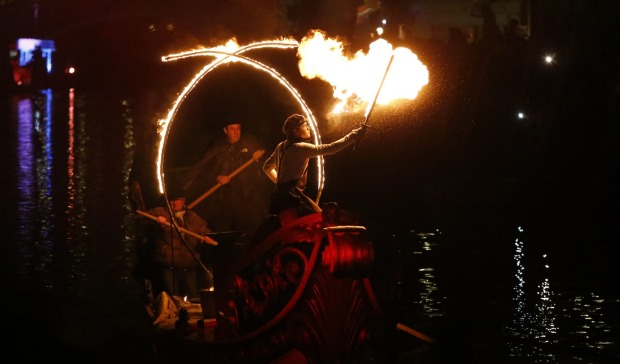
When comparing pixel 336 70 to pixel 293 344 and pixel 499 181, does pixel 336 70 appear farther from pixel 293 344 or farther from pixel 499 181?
pixel 499 181

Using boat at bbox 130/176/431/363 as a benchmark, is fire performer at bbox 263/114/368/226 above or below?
above

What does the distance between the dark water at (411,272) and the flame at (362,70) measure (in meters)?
1.24

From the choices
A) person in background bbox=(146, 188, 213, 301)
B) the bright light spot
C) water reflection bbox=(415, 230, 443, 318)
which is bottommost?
water reflection bbox=(415, 230, 443, 318)

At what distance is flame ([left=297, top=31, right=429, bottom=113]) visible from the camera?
7.73 metres

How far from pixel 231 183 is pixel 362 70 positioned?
206 cm

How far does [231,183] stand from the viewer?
9469 mm

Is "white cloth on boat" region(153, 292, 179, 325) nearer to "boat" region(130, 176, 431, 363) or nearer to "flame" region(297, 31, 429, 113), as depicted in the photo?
"boat" region(130, 176, 431, 363)

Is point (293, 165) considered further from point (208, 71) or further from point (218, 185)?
point (218, 185)

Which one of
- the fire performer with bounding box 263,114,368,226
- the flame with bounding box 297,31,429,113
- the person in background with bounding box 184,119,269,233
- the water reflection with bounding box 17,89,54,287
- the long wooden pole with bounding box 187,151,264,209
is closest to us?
the fire performer with bounding box 263,114,368,226

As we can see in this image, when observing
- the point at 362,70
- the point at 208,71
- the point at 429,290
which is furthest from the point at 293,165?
the point at 429,290

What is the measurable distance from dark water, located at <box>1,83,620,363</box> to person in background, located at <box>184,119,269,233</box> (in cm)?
63

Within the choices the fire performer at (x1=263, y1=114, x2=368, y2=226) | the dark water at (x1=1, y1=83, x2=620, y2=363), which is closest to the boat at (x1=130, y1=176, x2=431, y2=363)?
the dark water at (x1=1, y1=83, x2=620, y2=363)

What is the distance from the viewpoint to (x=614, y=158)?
17.1 meters

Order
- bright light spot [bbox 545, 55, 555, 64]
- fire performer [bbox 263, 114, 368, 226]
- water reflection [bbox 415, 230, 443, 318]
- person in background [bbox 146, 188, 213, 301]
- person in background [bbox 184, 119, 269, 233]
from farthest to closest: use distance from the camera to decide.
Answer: bright light spot [bbox 545, 55, 555, 64]
water reflection [bbox 415, 230, 443, 318]
person in background [bbox 184, 119, 269, 233]
person in background [bbox 146, 188, 213, 301]
fire performer [bbox 263, 114, 368, 226]
